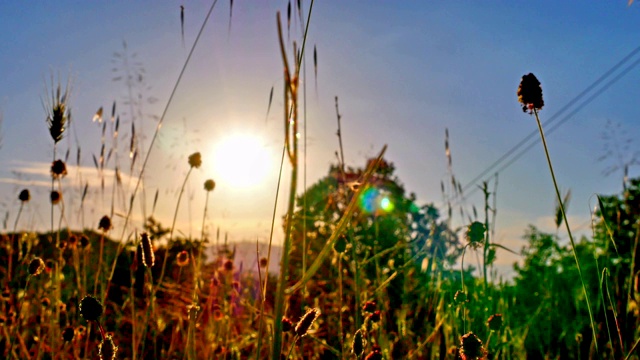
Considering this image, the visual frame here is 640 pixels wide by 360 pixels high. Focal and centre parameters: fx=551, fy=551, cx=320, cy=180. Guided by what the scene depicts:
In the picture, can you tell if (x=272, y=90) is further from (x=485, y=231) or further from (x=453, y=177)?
(x=453, y=177)

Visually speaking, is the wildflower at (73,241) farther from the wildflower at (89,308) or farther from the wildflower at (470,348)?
the wildflower at (470,348)

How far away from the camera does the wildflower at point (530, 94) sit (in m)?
1.31

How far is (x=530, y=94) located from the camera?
1.32 metres

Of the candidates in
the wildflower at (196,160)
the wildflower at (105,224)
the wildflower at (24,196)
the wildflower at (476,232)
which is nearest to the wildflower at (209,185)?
the wildflower at (196,160)

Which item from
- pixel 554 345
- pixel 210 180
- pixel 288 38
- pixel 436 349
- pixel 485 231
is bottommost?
pixel 554 345

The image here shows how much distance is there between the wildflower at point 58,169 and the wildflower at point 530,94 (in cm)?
234

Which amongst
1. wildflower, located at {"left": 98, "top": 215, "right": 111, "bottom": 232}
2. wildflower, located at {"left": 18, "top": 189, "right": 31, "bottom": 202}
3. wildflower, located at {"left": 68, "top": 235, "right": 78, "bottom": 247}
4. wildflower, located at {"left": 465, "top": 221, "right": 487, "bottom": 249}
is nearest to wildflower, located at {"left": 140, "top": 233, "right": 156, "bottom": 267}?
wildflower, located at {"left": 465, "top": 221, "right": 487, "bottom": 249}

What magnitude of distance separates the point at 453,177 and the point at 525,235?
30.0 feet

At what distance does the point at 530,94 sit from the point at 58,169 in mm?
2447

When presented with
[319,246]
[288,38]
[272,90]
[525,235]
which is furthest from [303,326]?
[525,235]

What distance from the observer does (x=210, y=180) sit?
278cm

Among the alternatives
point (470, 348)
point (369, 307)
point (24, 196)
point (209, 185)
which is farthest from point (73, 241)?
point (470, 348)

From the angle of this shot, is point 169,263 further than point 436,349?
Yes

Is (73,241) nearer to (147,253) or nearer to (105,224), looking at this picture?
(105,224)
